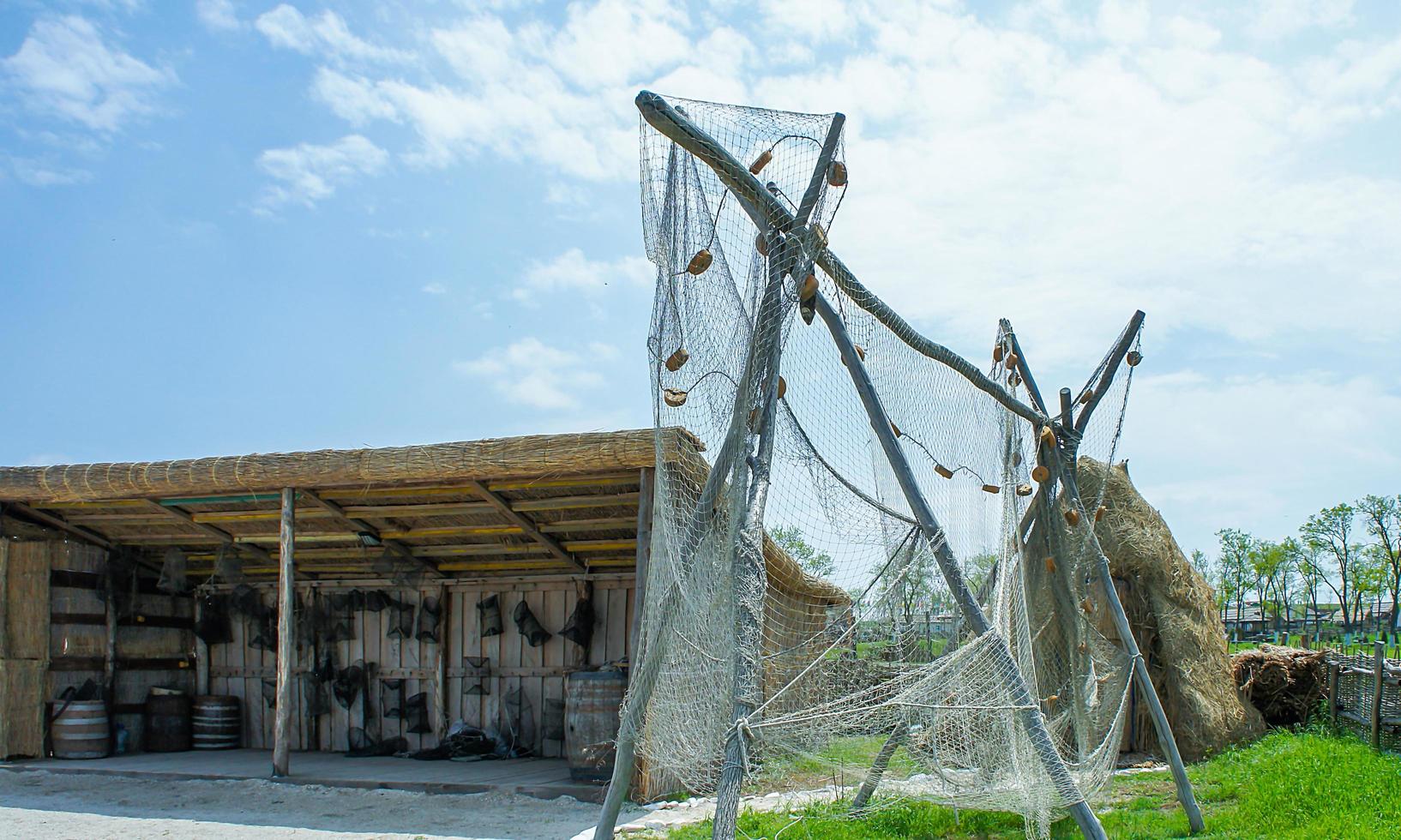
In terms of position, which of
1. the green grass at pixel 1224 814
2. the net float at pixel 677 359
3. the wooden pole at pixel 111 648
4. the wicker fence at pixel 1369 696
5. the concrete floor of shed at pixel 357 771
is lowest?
the concrete floor of shed at pixel 357 771

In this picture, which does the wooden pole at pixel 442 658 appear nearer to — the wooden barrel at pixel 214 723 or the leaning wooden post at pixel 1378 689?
the wooden barrel at pixel 214 723

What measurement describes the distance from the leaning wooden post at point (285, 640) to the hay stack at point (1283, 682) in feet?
28.0

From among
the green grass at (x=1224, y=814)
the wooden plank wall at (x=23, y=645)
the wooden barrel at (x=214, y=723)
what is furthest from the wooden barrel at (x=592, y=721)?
the wooden plank wall at (x=23, y=645)

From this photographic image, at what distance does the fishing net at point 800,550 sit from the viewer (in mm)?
3854

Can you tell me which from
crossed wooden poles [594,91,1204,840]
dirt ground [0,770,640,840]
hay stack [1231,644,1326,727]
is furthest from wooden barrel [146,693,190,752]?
hay stack [1231,644,1326,727]

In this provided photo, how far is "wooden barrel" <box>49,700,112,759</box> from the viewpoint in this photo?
967 centimetres

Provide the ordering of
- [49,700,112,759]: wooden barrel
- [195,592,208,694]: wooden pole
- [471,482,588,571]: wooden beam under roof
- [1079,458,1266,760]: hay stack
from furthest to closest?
[195,592,208,694]: wooden pole, [49,700,112,759]: wooden barrel, [1079,458,1266,760]: hay stack, [471,482,588,571]: wooden beam under roof

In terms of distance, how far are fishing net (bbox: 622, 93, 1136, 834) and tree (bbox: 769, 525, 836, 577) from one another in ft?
0.05

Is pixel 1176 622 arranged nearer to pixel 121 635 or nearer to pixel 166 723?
pixel 166 723

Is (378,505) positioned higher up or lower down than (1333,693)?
higher up

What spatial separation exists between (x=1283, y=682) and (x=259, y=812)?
9.07 meters

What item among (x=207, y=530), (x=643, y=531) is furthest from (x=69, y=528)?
(x=643, y=531)

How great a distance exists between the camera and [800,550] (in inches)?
182

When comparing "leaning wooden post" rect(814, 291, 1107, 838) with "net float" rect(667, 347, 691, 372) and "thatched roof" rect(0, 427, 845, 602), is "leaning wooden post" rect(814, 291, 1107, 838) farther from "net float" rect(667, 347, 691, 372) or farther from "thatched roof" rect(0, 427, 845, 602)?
"thatched roof" rect(0, 427, 845, 602)
